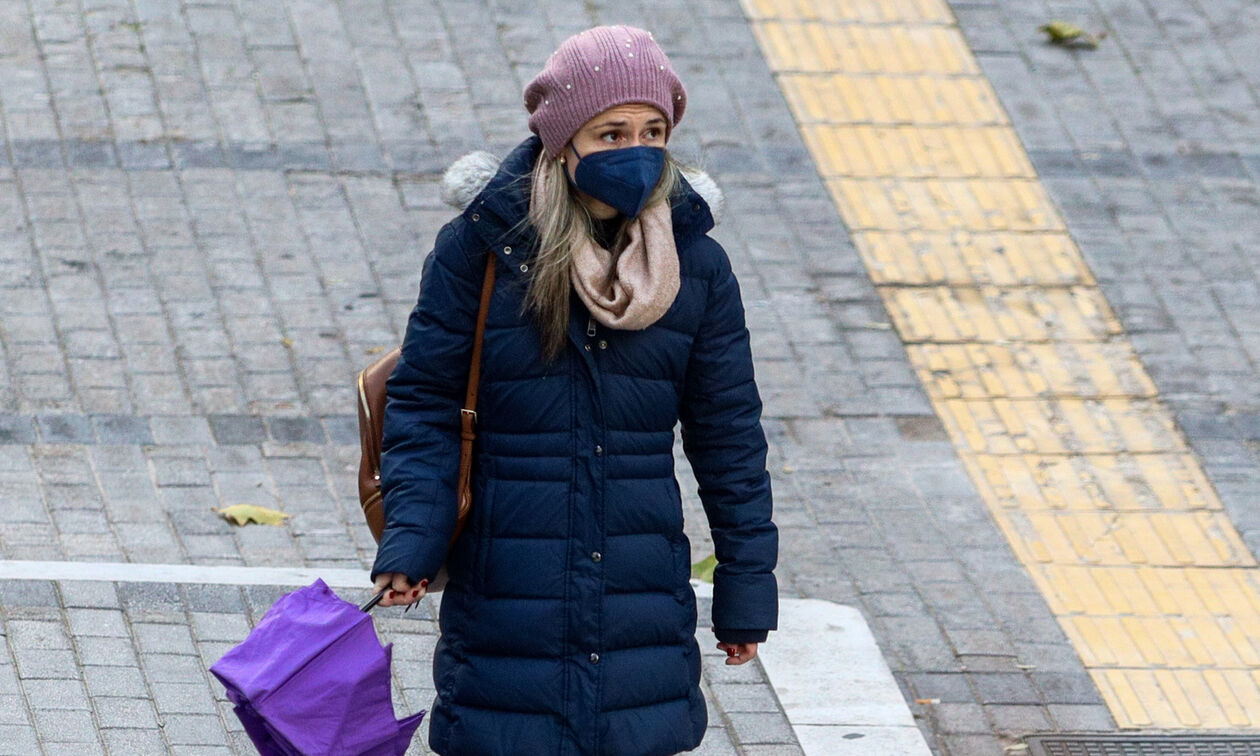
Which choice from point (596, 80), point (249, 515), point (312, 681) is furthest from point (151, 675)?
point (596, 80)

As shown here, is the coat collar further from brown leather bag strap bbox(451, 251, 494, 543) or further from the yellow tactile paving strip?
the yellow tactile paving strip

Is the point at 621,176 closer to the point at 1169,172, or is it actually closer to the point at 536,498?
the point at 536,498

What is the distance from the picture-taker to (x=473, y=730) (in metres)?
3.56

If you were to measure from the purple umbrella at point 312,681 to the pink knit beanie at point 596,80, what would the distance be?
1.04 meters

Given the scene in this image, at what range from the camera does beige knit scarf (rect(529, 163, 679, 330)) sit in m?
3.45

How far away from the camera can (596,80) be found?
3488 millimetres

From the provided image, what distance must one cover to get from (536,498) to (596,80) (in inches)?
32.7

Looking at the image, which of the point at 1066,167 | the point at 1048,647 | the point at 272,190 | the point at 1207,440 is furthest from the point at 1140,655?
the point at 272,190

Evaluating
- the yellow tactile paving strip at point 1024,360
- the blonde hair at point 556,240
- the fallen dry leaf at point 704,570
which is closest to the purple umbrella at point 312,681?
the blonde hair at point 556,240

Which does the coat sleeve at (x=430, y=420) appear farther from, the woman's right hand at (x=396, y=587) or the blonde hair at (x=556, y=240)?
the blonde hair at (x=556, y=240)

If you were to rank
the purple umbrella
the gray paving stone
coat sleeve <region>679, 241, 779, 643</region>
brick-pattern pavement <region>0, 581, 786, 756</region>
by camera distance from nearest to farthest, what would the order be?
the purple umbrella < coat sleeve <region>679, 241, 779, 643</region> < brick-pattern pavement <region>0, 581, 786, 756</region> < the gray paving stone

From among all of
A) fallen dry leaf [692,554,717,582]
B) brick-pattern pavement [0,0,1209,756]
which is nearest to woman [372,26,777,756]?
brick-pattern pavement [0,0,1209,756]

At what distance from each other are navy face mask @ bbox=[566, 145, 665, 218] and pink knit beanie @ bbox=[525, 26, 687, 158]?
8 cm

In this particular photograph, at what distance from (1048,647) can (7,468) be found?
351cm
